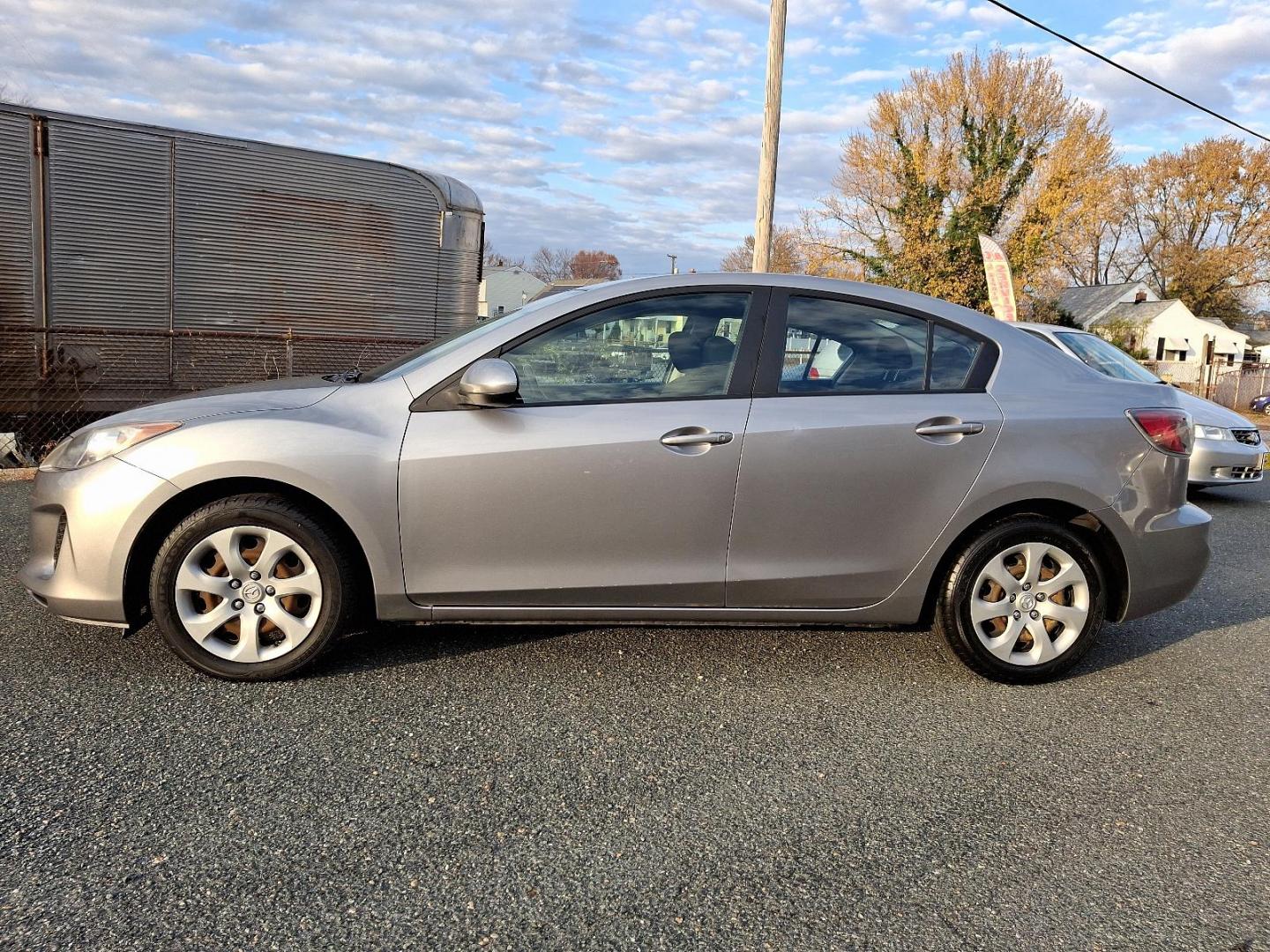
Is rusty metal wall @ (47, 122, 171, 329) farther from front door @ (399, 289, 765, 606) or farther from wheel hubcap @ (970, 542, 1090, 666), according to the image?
wheel hubcap @ (970, 542, 1090, 666)

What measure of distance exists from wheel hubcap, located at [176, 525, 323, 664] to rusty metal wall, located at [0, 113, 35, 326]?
7.25 m

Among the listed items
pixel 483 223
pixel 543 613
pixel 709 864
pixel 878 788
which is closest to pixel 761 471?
pixel 543 613

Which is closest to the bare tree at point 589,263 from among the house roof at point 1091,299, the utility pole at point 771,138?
the house roof at point 1091,299

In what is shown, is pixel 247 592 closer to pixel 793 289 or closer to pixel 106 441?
pixel 106 441

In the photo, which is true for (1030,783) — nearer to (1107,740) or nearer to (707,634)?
(1107,740)

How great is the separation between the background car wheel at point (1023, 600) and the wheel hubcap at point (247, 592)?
8.29ft

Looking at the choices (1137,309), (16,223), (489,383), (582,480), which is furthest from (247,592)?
(1137,309)

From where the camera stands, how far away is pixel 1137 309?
176 feet

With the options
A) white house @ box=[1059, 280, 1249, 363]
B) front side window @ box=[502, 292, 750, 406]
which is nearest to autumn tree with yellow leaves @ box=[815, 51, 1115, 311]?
white house @ box=[1059, 280, 1249, 363]

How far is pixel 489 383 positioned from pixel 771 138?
8768mm

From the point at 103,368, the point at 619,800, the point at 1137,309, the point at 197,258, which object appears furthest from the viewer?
the point at 1137,309

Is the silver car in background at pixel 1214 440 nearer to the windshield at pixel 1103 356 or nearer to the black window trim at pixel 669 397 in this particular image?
the windshield at pixel 1103 356

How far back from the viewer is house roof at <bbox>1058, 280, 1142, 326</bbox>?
5497 centimetres

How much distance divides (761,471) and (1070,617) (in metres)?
1.44
